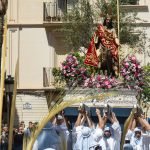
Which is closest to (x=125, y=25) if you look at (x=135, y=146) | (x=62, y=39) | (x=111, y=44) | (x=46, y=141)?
(x=62, y=39)

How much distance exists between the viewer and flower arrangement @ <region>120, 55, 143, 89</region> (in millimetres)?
12789

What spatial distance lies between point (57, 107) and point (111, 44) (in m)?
5.63

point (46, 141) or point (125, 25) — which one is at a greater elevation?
point (125, 25)

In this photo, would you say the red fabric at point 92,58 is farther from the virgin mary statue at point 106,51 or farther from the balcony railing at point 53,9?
the balcony railing at point 53,9

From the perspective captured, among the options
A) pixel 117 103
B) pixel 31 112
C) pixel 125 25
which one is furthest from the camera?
pixel 31 112

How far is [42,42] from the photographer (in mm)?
29812

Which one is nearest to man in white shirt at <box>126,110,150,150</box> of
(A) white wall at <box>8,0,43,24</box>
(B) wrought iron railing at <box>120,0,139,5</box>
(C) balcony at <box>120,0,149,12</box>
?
(B) wrought iron railing at <box>120,0,139,5</box>

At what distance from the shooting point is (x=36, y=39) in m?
29.9

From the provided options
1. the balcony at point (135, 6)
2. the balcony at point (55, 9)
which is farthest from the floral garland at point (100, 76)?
the balcony at point (55, 9)

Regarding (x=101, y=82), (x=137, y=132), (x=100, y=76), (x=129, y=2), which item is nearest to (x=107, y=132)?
(x=137, y=132)

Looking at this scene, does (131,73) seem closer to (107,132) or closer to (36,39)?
(107,132)

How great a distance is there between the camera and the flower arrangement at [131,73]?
12.8 metres

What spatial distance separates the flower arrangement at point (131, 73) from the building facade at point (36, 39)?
1607cm

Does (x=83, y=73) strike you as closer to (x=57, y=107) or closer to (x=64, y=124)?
(x=64, y=124)
